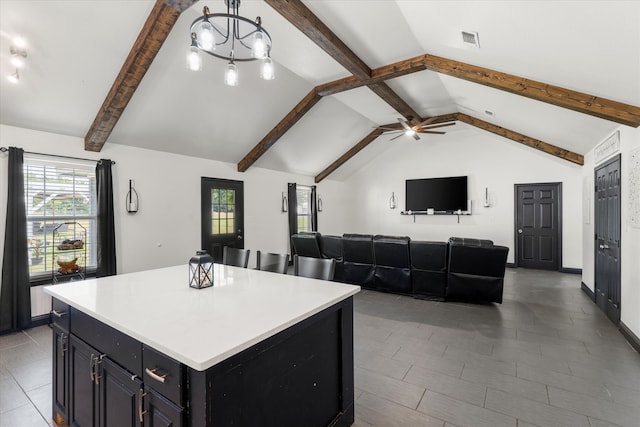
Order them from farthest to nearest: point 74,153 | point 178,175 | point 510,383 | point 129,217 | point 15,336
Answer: point 178,175 → point 129,217 → point 74,153 → point 15,336 → point 510,383

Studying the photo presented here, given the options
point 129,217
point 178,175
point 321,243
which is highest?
point 178,175

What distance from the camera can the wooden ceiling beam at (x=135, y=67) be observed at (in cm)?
287

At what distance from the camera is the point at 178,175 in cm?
535

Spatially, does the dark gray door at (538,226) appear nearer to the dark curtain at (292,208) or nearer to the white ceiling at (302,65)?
the white ceiling at (302,65)

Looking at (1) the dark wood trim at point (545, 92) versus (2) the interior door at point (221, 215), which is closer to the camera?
(1) the dark wood trim at point (545, 92)

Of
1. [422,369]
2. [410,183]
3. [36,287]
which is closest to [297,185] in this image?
[410,183]

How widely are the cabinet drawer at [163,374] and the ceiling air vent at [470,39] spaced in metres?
3.33

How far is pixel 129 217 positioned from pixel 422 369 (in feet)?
14.8

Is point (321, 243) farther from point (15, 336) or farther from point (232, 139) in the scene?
point (15, 336)

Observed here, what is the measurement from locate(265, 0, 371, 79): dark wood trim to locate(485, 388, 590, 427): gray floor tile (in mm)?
3662

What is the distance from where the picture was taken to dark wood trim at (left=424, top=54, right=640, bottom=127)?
2924 mm

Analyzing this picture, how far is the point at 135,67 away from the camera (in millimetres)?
3328

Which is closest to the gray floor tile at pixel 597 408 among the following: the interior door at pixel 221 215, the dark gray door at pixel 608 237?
the dark gray door at pixel 608 237

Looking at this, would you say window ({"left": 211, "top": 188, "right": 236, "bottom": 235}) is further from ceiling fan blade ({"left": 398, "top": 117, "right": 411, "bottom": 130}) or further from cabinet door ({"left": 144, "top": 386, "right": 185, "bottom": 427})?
cabinet door ({"left": 144, "top": 386, "right": 185, "bottom": 427})
